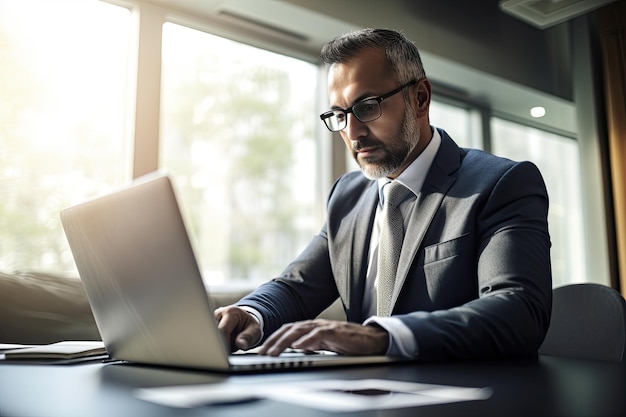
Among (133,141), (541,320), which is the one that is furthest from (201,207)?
(541,320)

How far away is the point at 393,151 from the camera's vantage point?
5.16ft

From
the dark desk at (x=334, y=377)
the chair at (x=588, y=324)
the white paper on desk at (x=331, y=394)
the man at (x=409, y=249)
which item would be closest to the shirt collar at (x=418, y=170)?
the man at (x=409, y=249)

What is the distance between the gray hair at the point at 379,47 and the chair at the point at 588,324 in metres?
0.71

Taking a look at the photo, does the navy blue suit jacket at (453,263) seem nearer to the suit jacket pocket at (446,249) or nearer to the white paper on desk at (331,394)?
the suit jacket pocket at (446,249)

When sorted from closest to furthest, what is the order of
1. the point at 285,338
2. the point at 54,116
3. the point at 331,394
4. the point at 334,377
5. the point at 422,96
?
1. the point at 331,394
2. the point at 334,377
3. the point at 285,338
4. the point at 422,96
5. the point at 54,116

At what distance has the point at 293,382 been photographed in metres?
0.70

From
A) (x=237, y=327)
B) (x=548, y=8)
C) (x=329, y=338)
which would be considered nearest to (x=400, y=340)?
(x=329, y=338)

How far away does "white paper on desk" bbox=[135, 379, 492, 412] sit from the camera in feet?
1.88

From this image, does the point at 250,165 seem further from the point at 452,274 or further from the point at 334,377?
the point at 334,377

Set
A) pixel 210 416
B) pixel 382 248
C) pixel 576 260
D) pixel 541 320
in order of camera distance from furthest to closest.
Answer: pixel 576 260
pixel 382 248
pixel 541 320
pixel 210 416

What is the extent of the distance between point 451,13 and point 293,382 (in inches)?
136

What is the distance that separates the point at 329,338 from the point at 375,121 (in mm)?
821

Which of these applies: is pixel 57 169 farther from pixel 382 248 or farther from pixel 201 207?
pixel 382 248

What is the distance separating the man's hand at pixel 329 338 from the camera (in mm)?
848
